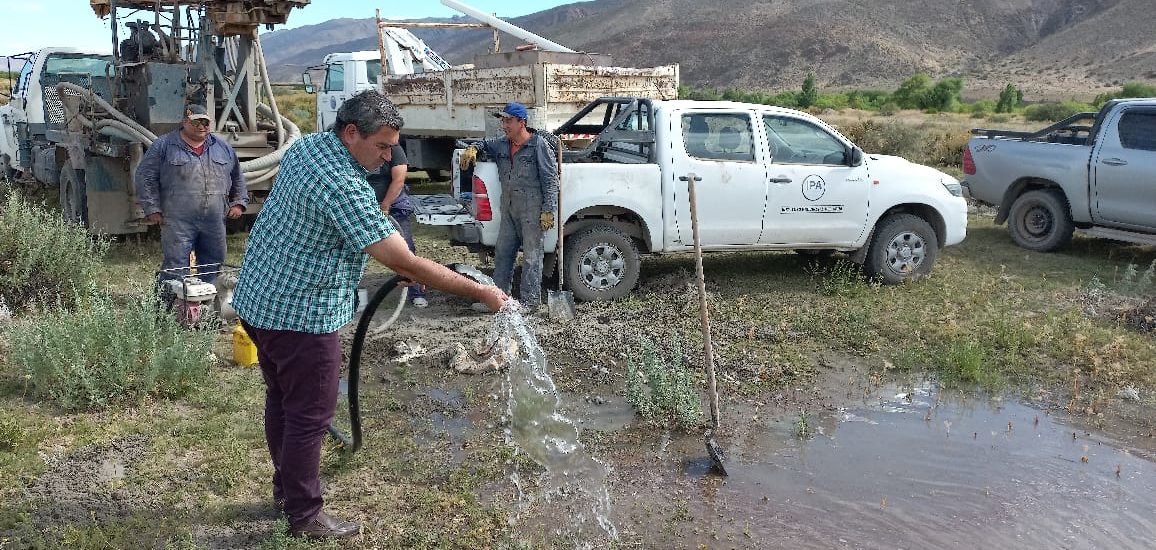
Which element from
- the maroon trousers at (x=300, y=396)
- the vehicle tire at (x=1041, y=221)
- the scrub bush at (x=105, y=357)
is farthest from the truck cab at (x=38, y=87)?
the vehicle tire at (x=1041, y=221)

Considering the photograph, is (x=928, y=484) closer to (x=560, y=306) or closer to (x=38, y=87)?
(x=560, y=306)

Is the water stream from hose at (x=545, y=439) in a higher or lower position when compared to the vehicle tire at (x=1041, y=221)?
lower

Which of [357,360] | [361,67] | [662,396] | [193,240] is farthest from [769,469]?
[361,67]

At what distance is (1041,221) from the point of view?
10.4 metres

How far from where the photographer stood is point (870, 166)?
8305mm

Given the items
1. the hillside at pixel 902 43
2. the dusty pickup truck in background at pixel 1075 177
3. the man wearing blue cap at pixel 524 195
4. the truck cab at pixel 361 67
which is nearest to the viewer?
the man wearing blue cap at pixel 524 195

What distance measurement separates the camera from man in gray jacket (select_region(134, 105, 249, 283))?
6.62m

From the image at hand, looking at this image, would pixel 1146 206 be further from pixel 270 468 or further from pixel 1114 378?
pixel 270 468

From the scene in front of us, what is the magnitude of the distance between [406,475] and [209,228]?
333cm

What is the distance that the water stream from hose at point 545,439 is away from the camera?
14.2ft

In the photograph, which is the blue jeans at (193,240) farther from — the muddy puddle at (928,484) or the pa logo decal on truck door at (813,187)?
the pa logo decal on truck door at (813,187)

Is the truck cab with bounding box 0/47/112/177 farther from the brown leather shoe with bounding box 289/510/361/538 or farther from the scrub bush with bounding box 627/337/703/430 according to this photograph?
the brown leather shoe with bounding box 289/510/361/538

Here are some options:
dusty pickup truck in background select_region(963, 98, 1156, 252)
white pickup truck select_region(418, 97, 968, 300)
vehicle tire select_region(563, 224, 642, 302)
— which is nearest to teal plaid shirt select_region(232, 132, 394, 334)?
white pickup truck select_region(418, 97, 968, 300)

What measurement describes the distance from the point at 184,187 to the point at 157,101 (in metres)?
2.85
